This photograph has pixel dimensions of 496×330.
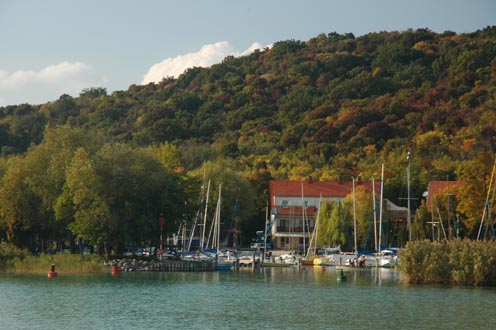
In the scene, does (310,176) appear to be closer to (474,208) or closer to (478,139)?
(478,139)

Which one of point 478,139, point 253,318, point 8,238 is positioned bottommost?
point 253,318

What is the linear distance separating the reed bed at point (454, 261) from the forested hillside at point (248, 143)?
21.0 meters

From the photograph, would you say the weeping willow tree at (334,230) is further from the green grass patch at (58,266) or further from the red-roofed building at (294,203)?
the green grass patch at (58,266)

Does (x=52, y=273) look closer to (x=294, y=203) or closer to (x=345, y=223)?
(x=345, y=223)

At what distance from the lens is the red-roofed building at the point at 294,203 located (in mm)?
115875

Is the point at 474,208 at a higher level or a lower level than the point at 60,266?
higher

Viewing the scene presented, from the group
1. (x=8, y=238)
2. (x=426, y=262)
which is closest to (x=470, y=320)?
(x=426, y=262)

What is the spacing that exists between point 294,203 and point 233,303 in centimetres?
6505

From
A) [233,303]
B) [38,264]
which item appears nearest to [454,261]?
[233,303]

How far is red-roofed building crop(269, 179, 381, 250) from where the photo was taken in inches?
4562

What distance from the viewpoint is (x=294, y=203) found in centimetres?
11844

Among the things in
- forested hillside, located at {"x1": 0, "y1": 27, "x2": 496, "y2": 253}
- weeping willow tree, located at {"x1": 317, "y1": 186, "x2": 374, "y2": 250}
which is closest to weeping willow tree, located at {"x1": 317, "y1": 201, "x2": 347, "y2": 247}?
weeping willow tree, located at {"x1": 317, "y1": 186, "x2": 374, "y2": 250}

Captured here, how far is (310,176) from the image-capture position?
12212 cm

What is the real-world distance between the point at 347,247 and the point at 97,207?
3477 centimetres
